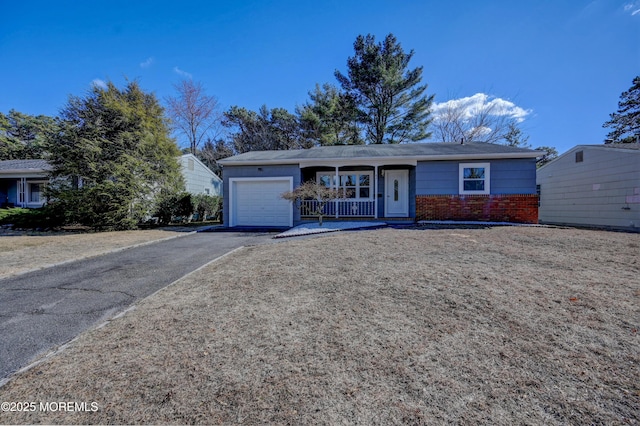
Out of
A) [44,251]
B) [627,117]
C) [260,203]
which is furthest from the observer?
[627,117]

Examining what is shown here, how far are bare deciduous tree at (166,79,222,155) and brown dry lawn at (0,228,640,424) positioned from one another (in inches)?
1017

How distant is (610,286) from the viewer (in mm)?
3688

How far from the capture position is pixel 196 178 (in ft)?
61.3

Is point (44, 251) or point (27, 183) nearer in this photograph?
point (44, 251)

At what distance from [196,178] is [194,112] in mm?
10726

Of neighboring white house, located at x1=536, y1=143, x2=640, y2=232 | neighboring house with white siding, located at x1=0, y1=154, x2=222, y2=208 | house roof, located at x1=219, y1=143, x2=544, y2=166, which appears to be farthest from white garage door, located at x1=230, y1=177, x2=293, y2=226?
neighboring white house, located at x1=536, y1=143, x2=640, y2=232

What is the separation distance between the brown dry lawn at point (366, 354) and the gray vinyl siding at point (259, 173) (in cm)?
843

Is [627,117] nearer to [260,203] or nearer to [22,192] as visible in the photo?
[260,203]

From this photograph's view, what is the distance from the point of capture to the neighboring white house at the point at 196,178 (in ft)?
56.7

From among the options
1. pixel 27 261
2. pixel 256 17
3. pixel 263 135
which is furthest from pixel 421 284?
pixel 263 135

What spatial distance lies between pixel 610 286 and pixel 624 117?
31104 millimetres

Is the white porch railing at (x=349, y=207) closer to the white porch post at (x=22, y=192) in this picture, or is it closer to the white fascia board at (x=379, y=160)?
the white fascia board at (x=379, y=160)

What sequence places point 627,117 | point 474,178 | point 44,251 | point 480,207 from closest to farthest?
point 44,251 < point 480,207 < point 474,178 < point 627,117

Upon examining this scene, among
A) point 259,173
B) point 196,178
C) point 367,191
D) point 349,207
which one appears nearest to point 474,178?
point 367,191
